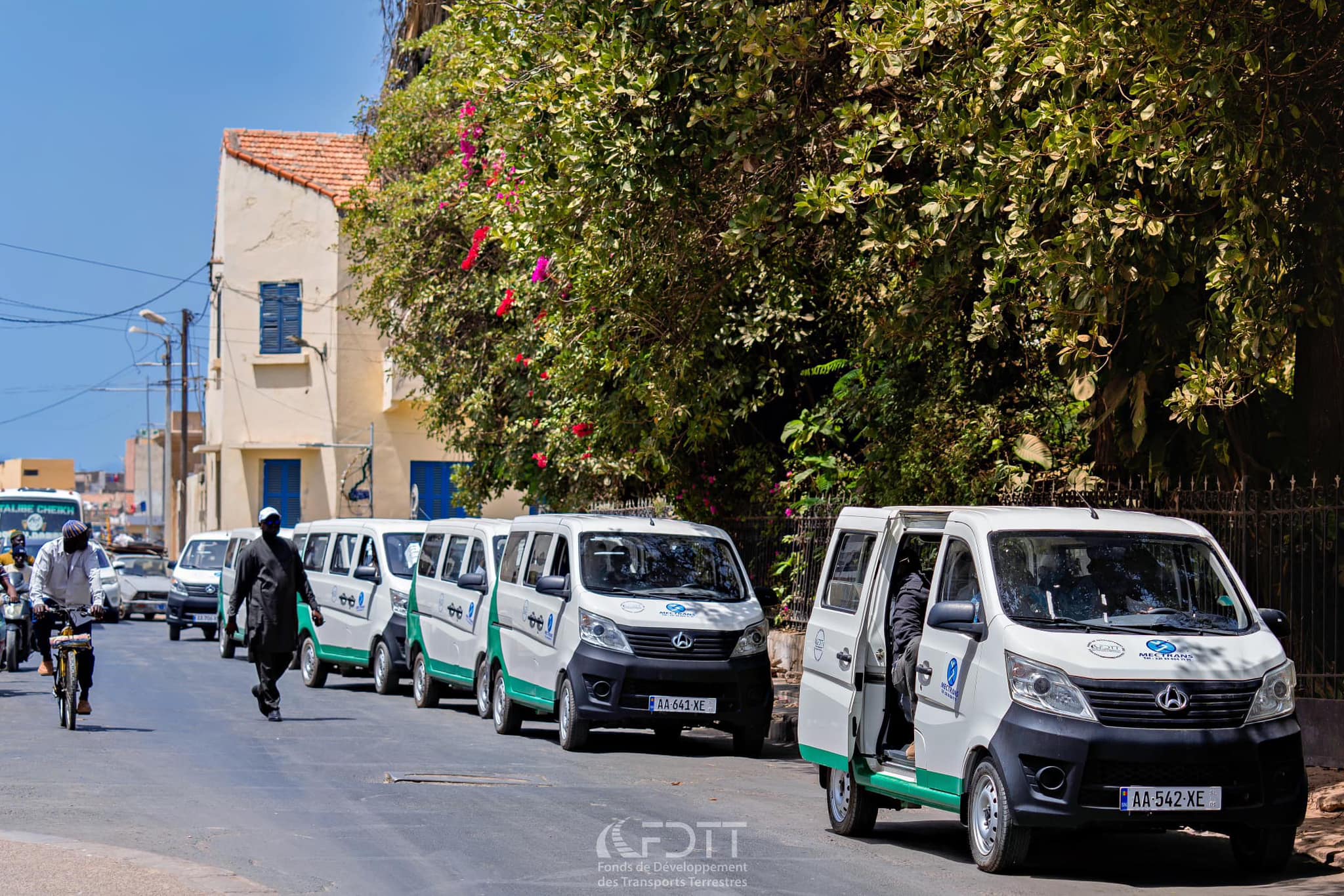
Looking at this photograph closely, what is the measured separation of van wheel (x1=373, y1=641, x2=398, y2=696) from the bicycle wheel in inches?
226

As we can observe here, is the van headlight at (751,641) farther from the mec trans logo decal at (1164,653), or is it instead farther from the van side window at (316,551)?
the van side window at (316,551)

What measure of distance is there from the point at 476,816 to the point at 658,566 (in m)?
5.33

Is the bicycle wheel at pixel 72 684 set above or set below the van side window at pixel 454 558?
below

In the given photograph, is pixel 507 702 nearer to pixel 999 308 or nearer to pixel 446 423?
pixel 999 308

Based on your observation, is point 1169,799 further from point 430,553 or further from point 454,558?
point 430,553

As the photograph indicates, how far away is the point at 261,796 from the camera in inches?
448

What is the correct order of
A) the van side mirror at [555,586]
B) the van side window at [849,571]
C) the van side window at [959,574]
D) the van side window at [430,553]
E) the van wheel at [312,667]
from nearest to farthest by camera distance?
1. the van side window at [959,574]
2. the van side window at [849,571]
3. the van side mirror at [555,586]
4. the van side window at [430,553]
5. the van wheel at [312,667]

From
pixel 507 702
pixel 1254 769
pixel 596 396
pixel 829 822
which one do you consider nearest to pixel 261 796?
pixel 829 822

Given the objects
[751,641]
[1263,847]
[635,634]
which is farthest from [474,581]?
[1263,847]

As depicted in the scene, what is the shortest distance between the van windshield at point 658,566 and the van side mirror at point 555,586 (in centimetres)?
19

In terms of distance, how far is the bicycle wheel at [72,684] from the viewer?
15.7 metres

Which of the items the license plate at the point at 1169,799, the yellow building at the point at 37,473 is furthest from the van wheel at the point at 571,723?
the yellow building at the point at 37,473

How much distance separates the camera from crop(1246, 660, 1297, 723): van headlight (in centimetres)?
872

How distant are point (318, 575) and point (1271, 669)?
53.9ft
